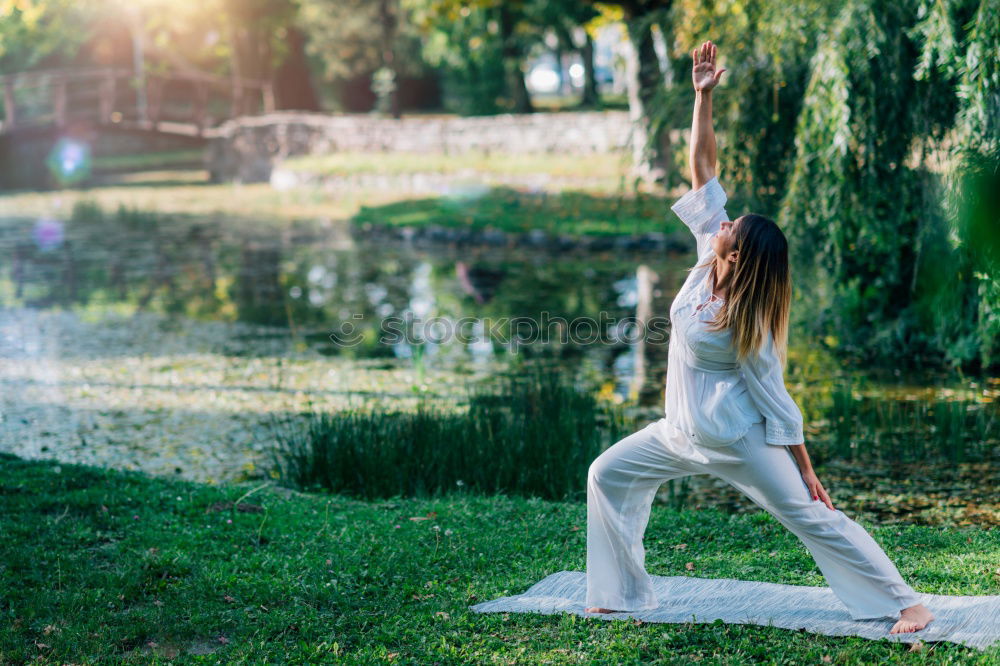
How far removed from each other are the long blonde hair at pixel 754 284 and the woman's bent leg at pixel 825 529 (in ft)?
1.26

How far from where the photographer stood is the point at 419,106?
168 feet

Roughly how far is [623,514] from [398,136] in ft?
94.0

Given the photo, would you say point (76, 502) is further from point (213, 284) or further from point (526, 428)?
point (213, 284)

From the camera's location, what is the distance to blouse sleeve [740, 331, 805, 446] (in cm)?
401

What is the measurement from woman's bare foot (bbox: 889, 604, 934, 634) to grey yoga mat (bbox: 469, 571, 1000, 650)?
0.02 meters

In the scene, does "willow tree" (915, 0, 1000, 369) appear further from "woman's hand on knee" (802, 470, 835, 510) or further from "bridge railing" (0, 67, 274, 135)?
"bridge railing" (0, 67, 274, 135)

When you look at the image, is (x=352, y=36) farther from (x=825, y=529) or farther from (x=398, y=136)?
(x=825, y=529)

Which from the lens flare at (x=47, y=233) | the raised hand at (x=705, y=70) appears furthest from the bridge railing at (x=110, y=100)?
the raised hand at (x=705, y=70)

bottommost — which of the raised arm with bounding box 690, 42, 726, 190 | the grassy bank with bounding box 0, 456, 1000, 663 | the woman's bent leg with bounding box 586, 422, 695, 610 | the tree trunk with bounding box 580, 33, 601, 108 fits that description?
the grassy bank with bounding box 0, 456, 1000, 663

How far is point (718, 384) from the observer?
13.4 ft

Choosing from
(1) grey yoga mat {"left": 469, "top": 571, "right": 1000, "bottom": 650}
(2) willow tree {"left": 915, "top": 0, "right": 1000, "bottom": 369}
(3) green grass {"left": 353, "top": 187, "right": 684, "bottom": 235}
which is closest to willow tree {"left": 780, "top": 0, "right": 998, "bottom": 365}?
(2) willow tree {"left": 915, "top": 0, "right": 1000, "bottom": 369}

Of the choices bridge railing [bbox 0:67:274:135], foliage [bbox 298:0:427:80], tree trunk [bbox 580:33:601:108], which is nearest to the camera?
bridge railing [bbox 0:67:274:135]

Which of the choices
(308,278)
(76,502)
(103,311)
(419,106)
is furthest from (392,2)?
(76,502)

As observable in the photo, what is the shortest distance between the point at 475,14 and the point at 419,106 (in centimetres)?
1300
